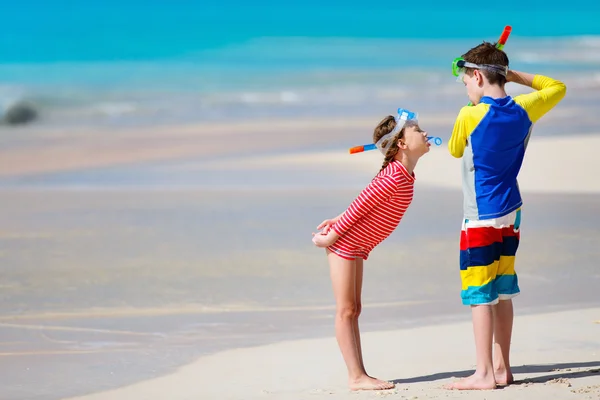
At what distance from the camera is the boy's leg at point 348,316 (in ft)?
13.6

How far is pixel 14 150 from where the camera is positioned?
1786 cm

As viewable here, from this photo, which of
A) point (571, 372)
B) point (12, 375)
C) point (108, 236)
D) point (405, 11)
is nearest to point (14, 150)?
point (108, 236)

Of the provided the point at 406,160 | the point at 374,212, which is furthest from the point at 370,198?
the point at 406,160

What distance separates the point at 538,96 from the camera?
4.18m

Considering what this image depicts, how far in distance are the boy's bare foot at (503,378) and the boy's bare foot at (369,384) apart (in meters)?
0.43

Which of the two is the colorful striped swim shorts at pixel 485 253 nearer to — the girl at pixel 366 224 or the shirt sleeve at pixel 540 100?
the girl at pixel 366 224

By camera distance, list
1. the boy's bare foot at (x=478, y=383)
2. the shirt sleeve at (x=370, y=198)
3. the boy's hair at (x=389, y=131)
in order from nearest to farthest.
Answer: the boy's bare foot at (x=478, y=383) < the shirt sleeve at (x=370, y=198) < the boy's hair at (x=389, y=131)

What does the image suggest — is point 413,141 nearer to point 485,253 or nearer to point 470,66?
point 470,66

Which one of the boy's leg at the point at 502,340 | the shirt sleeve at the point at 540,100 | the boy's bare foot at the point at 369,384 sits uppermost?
the shirt sleeve at the point at 540,100

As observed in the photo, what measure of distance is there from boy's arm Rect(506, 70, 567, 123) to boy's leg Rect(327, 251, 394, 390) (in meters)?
0.96

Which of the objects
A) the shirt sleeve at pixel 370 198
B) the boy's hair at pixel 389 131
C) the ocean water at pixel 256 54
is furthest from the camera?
the ocean water at pixel 256 54

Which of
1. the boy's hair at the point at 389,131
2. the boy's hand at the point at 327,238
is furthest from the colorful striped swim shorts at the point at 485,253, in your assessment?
the boy's hand at the point at 327,238

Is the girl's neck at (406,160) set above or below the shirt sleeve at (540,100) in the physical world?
below

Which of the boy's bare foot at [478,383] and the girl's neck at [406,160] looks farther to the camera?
the girl's neck at [406,160]
